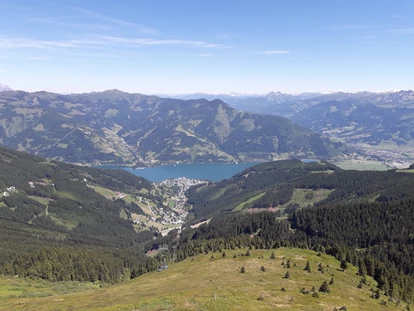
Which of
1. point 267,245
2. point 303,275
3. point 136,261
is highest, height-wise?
point 303,275

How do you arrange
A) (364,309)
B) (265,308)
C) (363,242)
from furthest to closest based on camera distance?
(363,242), (364,309), (265,308)

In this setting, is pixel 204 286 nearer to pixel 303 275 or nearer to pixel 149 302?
pixel 149 302

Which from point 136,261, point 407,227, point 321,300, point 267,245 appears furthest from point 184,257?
point 407,227

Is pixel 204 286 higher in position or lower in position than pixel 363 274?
higher

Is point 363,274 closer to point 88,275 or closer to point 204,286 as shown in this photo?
point 204,286

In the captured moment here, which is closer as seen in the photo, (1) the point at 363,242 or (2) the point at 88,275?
(2) the point at 88,275

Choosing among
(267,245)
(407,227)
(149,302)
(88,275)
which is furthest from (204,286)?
(407,227)

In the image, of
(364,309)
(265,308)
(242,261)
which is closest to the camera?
(265,308)
